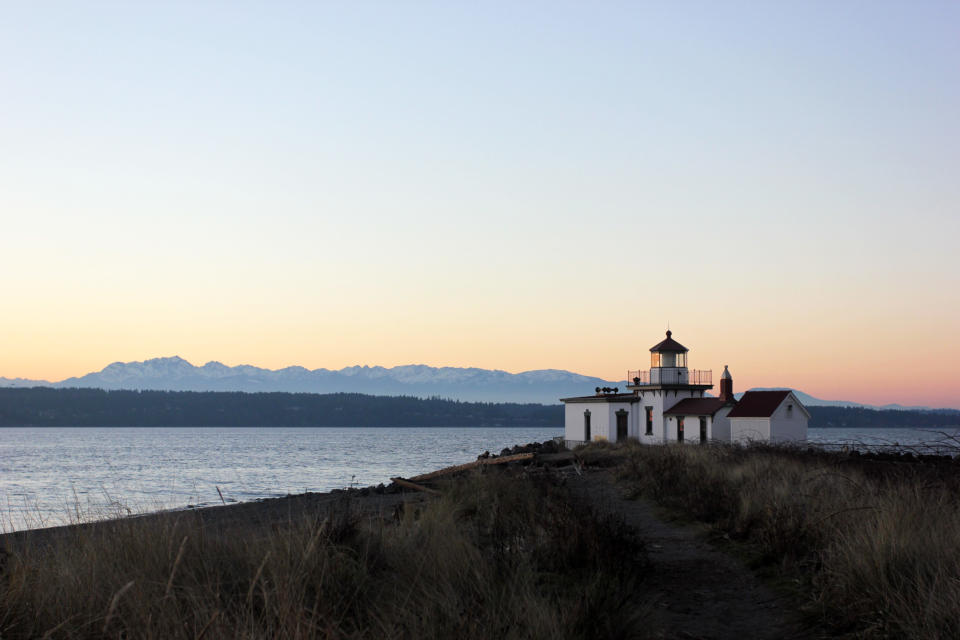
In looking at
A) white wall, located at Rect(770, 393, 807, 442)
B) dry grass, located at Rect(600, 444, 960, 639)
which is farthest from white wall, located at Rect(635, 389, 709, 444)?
dry grass, located at Rect(600, 444, 960, 639)

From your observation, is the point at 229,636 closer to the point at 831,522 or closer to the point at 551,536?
the point at 551,536

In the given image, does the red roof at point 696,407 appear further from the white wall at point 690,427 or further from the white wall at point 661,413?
the white wall at point 661,413

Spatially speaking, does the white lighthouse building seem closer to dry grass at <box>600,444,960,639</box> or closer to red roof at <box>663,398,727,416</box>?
red roof at <box>663,398,727,416</box>

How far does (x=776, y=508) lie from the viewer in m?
11.0

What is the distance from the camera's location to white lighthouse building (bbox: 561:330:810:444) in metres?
40.5

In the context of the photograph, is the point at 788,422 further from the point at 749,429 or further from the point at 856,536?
the point at 856,536

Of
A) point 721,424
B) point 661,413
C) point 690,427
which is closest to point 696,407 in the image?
point 690,427

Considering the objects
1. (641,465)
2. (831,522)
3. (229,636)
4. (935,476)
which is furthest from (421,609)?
(641,465)

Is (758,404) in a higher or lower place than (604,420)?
higher

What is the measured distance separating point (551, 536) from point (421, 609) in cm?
337

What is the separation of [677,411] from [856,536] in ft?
122

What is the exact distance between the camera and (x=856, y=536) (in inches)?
323

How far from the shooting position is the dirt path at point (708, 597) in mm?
7125

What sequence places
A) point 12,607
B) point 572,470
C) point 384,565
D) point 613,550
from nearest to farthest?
point 12,607 → point 384,565 → point 613,550 → point 572,470
